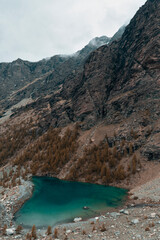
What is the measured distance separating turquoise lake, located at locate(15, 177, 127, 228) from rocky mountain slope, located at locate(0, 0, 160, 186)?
6.49m

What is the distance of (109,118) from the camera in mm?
80438


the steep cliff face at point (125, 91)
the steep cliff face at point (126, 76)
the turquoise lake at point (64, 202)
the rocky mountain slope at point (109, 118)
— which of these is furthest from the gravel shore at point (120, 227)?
the steep cliff face at point (126, 76)

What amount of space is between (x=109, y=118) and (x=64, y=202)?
52.4 metres

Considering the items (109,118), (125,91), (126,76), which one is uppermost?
(126,76)

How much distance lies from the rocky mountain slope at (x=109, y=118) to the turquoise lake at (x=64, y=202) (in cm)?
649

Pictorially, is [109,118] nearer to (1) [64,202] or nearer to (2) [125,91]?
(2) [125,91]

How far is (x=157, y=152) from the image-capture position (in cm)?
4969

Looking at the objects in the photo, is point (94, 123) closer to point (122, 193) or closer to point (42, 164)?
point (42, 164)

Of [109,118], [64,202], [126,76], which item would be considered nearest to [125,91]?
[126,76]

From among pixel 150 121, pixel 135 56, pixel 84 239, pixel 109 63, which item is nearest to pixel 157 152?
pixel 150 121

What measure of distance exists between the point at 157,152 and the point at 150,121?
1694cm

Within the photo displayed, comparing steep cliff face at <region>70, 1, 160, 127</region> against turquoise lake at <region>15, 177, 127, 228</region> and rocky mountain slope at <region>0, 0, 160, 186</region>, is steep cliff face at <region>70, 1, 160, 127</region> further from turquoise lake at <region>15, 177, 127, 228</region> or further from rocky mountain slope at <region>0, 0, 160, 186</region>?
turquoise lake at <region>15, 177, 127, 228</region>

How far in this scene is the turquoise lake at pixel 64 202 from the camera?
96.3ft

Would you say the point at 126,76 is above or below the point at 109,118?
above
